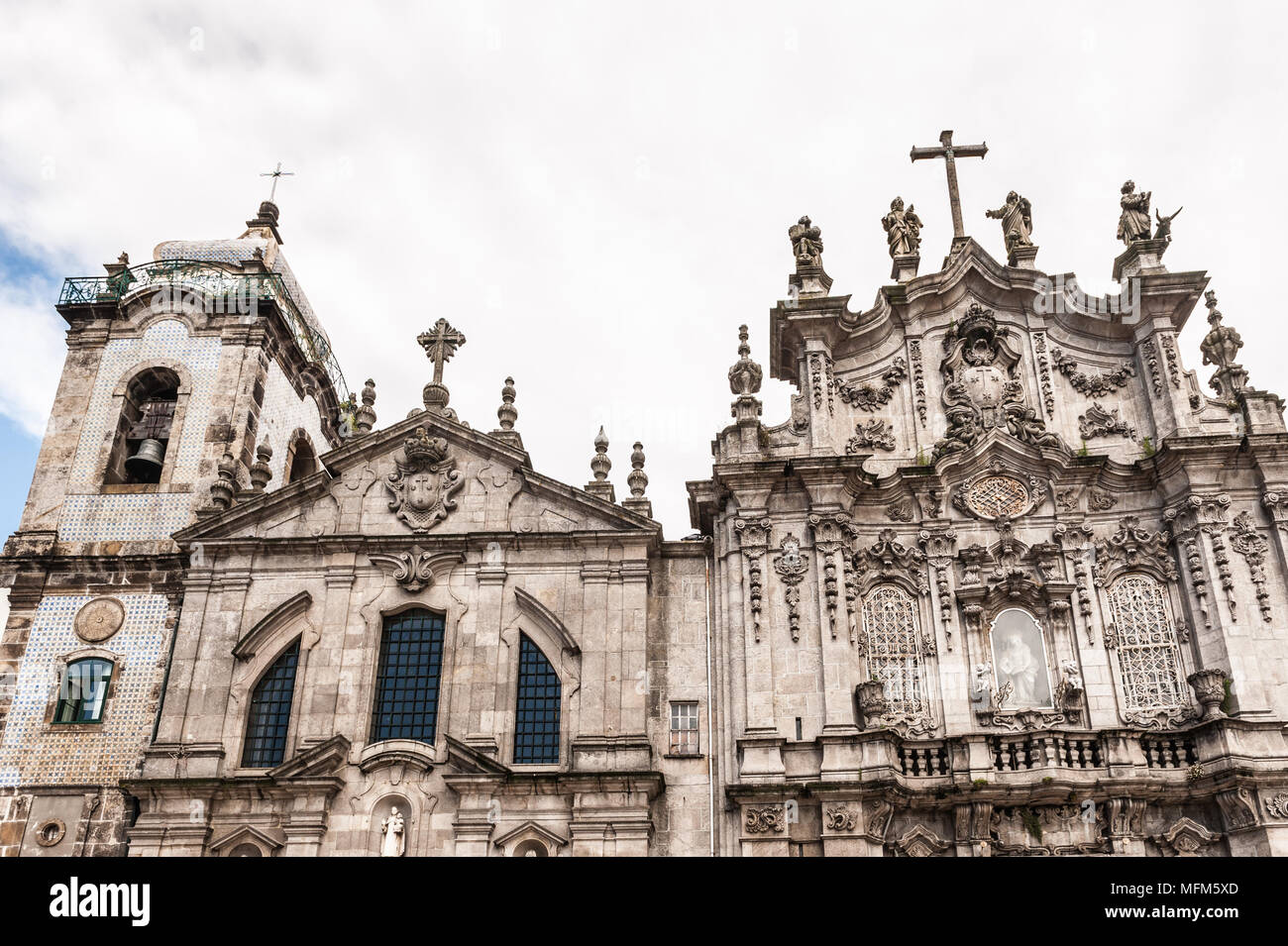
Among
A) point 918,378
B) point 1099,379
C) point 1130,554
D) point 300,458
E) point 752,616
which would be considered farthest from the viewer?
point 300,458

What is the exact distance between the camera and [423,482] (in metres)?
22.9

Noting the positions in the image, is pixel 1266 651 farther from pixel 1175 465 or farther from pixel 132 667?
pixel 132 667

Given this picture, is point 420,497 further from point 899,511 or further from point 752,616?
point 899,511

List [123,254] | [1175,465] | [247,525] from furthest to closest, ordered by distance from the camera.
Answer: [123,254] → [247,525] → [1175,465]

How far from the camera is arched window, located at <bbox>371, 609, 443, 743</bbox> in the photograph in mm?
20844

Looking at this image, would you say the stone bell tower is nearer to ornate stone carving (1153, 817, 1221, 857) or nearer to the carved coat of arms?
the carved coat of arms

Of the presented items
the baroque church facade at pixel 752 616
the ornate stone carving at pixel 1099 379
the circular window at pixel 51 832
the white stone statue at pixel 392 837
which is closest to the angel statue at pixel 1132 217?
the baroque church facade at pixel 752 616

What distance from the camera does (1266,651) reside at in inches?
770

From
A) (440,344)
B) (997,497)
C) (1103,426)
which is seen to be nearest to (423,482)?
(440,344)

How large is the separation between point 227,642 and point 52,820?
4.54 meters

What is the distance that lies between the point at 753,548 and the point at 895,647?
10.3 feet

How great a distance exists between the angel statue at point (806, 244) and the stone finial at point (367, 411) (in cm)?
948

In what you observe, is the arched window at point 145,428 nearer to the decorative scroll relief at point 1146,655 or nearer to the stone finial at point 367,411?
the stone finial at point 367,411
